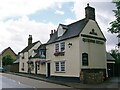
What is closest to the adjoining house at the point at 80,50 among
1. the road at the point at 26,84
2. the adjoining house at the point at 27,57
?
the road at the point at 26,84

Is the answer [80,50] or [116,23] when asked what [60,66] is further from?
[116,23]

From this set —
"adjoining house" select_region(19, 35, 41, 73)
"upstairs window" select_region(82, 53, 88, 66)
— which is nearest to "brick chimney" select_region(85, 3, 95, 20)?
"upstairs window" select_region(82, 53, 88, 66)

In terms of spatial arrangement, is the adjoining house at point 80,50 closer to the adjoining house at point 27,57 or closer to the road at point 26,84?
the road at point 26,84

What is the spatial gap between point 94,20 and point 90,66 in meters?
6.21

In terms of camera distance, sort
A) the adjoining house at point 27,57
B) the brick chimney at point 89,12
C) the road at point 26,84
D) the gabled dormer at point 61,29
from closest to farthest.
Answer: the road at point 26,84 < the brick chimney at point 89,12 < the gabled dormer at point 61,29 < the adjoining house at point 27,57

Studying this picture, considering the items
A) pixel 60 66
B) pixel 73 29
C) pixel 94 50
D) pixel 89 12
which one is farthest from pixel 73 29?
pixel 60 66

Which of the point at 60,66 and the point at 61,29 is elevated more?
the point at 61,29

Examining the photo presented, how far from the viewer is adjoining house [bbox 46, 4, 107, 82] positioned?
1046 inches

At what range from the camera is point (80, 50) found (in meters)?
26.5

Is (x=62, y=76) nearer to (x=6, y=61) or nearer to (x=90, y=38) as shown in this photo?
(x=90, y=38)

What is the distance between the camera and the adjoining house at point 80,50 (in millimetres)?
26578

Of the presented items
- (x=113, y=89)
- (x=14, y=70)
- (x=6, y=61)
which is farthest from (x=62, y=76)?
(x=6, y=61)

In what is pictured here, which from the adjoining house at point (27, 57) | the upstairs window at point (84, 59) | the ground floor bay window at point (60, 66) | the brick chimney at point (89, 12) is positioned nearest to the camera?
the upstairs window at point (84, 59)

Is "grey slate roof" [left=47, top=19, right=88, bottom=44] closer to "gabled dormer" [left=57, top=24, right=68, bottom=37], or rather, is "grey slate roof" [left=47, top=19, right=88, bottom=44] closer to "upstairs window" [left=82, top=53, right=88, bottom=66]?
"gabled dormer" [left=57, top=24, right=68, bottom=37]
